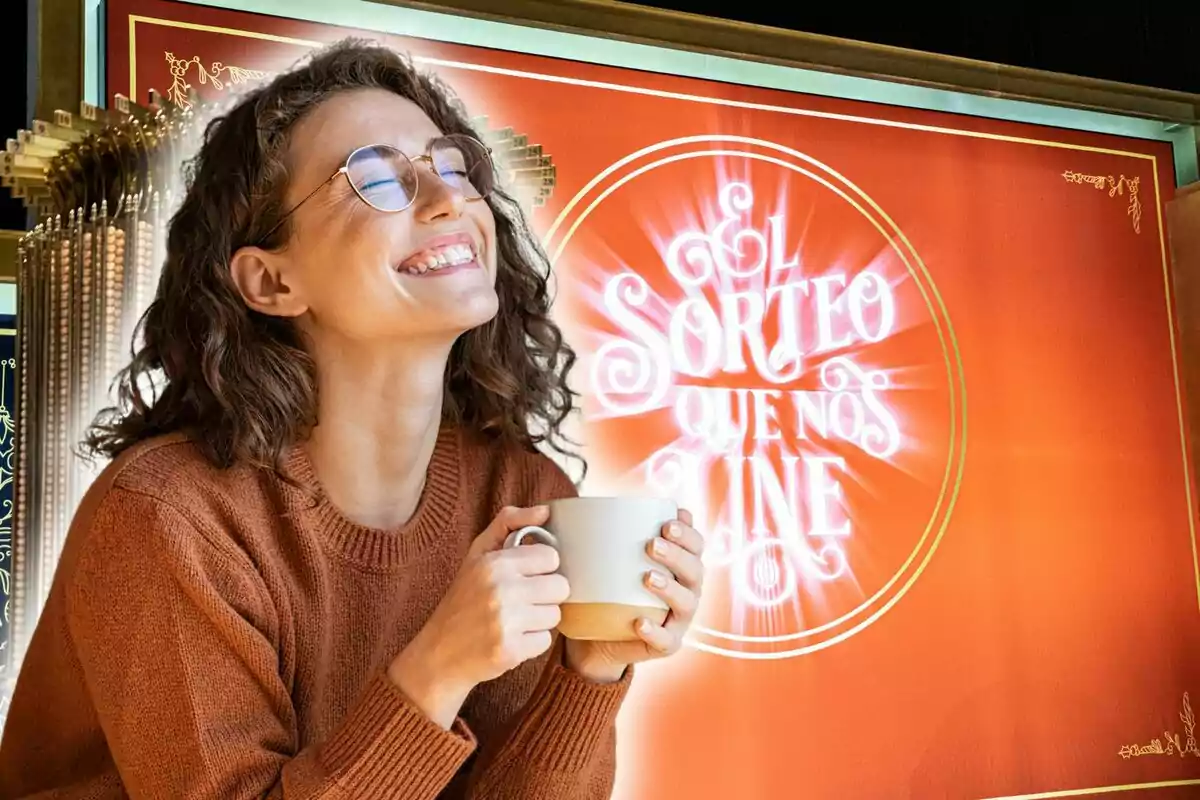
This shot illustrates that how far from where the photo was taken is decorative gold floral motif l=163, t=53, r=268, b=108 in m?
1.81

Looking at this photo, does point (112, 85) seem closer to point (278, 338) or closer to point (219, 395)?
point (278, 338)

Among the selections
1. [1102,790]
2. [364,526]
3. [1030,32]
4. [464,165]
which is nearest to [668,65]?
[1030,32]

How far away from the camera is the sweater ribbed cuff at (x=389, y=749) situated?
875 millimetres

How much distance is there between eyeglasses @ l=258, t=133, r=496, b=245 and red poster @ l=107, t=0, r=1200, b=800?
2.38ft

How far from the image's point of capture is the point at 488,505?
4.04ft

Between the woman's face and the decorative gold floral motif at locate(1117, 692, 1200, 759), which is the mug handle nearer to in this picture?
the woman's face

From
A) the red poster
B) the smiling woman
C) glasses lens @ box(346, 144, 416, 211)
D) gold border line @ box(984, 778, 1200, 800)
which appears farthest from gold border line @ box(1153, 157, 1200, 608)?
glasses lens @ box(346, 144, 416, 211)

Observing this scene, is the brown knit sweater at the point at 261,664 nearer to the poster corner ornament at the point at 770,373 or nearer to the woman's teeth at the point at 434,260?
the woman's teeth at the point at 434,260

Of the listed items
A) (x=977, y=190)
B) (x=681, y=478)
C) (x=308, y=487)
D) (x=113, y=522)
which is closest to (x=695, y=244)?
(x=681, y=478)

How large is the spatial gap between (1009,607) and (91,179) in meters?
1.91

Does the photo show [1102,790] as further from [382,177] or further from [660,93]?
[382,177]

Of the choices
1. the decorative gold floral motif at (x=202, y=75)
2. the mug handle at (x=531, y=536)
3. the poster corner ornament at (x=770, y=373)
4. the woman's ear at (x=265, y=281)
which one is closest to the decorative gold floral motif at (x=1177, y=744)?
the poster corner ornament at (x=770, y=373)

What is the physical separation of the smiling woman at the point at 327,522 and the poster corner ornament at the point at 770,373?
2.64ft

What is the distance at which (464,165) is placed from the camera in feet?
3.91
